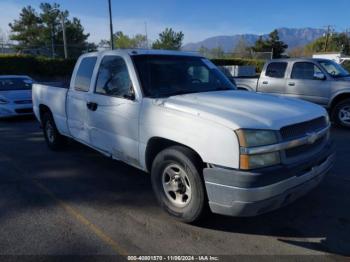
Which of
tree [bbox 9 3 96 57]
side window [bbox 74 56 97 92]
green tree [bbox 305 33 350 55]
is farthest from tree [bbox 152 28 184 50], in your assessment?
side window [bbox 74 56 97 92]

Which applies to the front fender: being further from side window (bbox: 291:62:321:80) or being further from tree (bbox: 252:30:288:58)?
tree (bbox: 252:30:288:58)

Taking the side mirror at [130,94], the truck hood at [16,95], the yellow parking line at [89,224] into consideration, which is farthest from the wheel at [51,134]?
the truck hood at [16,95]

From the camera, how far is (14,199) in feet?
14.4

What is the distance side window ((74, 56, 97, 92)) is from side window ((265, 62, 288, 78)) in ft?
20.4

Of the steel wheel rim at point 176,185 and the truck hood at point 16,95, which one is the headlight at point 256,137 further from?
the truck hood at point 16,95

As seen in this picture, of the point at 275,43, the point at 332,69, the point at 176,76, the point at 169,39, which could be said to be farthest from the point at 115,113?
the point at 275,43

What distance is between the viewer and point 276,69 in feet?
32.7

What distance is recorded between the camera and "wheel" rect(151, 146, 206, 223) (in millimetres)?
3342

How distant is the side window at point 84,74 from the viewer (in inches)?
200

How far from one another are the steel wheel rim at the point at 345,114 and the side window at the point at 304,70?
3.72 ft

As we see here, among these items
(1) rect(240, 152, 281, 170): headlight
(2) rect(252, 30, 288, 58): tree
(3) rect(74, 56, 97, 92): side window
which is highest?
(2) rect(252, 30, 288, 58): tree

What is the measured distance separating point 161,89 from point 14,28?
52520 millimetres

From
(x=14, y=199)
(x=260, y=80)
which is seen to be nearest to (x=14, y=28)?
(x=260, y=80)

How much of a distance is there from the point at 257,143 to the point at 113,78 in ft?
7.57
